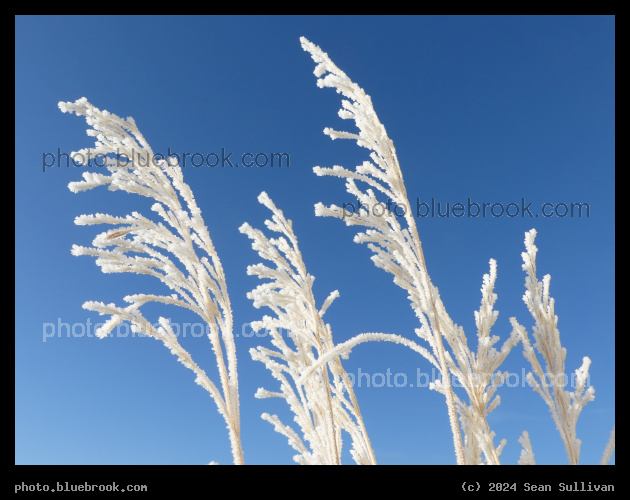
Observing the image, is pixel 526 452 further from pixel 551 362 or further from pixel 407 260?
pixel 407 260

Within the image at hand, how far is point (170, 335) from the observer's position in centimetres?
206

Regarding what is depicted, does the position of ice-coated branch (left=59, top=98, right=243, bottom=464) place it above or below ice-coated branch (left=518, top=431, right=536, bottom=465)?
above

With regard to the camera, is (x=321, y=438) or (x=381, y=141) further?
(x=321, y=438)

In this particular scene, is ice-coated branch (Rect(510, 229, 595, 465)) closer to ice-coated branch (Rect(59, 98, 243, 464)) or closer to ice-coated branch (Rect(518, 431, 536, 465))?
ice-coated branch (Rect(518, 431, 536, 465))

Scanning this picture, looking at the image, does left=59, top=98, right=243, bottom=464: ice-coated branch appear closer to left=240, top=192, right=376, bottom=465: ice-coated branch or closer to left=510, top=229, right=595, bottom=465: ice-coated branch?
left=240, top=192, right=376, bottom=465: ice-coated branch

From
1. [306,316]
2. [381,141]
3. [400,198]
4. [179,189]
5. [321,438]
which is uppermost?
[381,141]

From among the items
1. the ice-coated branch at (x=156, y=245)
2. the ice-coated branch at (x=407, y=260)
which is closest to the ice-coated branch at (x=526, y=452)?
the ice-coated branch at (x=407, y=260)

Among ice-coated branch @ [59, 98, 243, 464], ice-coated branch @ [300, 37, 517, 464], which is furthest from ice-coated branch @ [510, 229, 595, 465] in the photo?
ice-coated branch @ [59, 98, 243, 464]

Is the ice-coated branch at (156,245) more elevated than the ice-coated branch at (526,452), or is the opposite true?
the ice-coated branch at (156,245)

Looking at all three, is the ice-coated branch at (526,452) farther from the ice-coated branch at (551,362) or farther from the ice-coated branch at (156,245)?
the ice-coated branch at (156,245)

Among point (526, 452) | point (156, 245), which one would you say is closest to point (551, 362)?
point (526, 452)
